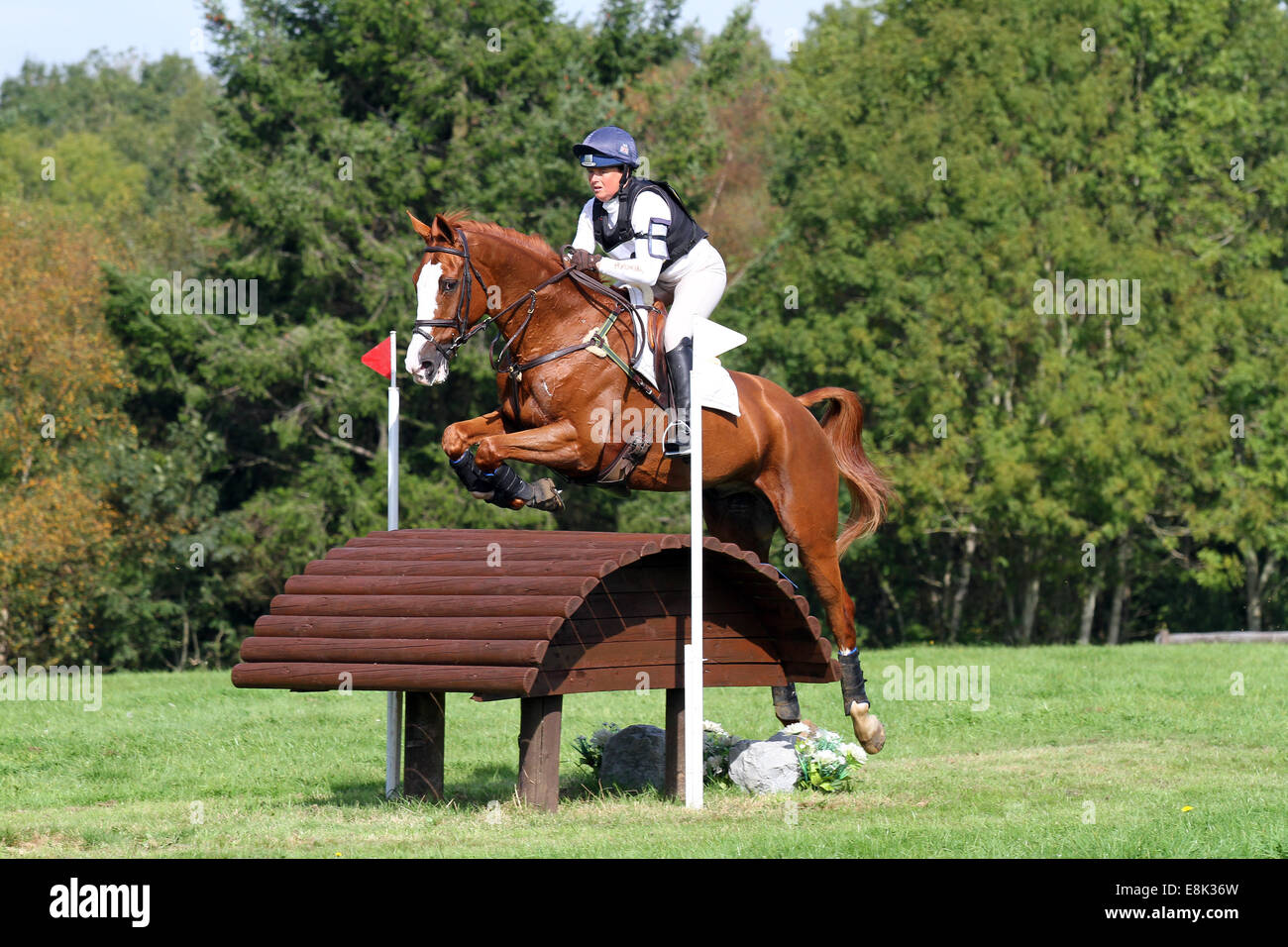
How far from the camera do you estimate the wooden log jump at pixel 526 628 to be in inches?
304

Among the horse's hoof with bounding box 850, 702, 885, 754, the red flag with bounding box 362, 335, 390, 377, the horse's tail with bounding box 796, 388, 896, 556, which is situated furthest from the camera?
the horse's tail with bounding box 796, 388, 896, 556

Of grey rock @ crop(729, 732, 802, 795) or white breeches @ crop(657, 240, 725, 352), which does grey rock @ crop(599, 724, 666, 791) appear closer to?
grey rock @ crop(729, 732, 802, 795)

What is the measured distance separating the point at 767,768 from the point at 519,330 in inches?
116

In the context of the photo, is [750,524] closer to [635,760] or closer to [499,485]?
[635,760]

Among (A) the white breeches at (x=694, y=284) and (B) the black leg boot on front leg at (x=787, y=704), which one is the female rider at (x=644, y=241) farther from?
(B) the black leg boot on front leg at (x=787, y=704)

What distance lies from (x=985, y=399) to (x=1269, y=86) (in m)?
10.5

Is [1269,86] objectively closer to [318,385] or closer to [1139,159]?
[1139,159]

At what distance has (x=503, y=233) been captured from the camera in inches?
325

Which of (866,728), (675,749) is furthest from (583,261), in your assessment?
(866,728)

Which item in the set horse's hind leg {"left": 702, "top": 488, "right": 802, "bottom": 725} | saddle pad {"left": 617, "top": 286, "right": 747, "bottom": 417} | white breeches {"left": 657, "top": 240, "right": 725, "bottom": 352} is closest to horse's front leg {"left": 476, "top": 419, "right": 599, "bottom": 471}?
saddle pad {"left": 617, "top": 286, "right": 747, "bottom": 417}

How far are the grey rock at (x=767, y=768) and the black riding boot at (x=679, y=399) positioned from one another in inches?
76.1

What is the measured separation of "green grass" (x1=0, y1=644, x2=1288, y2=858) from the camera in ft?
23.7

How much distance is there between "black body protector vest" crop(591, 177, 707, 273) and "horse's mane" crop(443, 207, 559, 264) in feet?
0.99

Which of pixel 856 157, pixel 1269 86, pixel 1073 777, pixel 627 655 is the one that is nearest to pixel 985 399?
pixel 856 157
